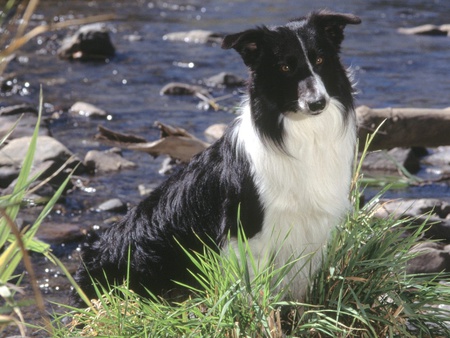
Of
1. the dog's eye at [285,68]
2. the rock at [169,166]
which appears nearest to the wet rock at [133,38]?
the rock at [169,166]

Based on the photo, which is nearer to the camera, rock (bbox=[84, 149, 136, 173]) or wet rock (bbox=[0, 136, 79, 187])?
wet rock (bbox=[0, 136, 79, 187])

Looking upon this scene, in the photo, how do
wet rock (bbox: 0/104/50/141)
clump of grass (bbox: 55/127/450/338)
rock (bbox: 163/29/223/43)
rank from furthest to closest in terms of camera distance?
rock (bbox: 163/29/223/43), wet rock (bbox: 0/104/50/141), clump of grass (bbox: 55/127/450/338)

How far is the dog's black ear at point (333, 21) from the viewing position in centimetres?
366

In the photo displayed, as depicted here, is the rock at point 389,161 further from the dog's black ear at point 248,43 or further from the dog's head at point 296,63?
the dog's black ear at point 248,43

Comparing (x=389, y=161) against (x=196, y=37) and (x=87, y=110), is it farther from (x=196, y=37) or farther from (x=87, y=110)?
(x=196, y=37)

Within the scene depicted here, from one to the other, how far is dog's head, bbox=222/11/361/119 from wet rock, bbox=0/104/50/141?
4177 mm

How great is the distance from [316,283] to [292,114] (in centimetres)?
75

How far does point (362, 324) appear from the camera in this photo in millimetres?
3523

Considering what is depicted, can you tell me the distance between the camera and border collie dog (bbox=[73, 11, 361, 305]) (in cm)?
361

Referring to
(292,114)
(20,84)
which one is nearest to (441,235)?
(292,114)

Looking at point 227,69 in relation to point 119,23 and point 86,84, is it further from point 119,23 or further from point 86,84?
point 119,23

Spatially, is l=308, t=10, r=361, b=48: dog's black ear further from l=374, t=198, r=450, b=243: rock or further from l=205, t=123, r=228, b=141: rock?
l=205, t=123, r=228, b=141: rock

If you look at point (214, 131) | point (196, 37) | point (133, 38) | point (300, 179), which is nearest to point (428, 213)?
point (300, 179)

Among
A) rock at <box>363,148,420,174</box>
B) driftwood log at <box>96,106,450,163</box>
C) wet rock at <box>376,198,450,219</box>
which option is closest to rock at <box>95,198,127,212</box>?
driftwood log at <box>96,106,450,163</box>
